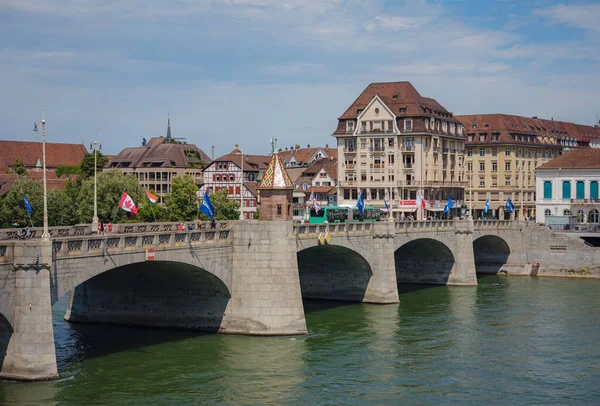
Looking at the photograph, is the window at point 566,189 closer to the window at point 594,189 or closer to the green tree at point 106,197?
the window at point 594,189

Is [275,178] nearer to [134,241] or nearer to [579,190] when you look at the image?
[134,241]

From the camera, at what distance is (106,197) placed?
10788cm

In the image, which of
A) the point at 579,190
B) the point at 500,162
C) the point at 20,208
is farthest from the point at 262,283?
the point at 500,162

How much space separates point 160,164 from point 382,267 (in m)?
91.1

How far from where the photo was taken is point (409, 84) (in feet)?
412

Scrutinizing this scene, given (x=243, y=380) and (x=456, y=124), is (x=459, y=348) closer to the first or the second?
(x=243, y=380)

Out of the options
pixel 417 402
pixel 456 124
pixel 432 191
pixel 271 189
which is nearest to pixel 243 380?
pixel 417 402

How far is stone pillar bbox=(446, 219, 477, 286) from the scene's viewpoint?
3529 inches

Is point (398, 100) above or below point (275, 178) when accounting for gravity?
above

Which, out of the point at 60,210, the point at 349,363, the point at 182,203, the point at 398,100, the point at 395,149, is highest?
the point at 398,100

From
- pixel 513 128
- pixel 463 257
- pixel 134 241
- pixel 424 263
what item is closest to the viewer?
pixel 134 241

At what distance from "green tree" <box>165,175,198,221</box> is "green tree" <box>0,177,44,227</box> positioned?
15758 mm

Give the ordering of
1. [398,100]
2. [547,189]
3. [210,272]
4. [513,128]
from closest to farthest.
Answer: [210,272] < [547,189] < [398,100] < [513,128]

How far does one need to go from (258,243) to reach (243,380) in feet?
40.7
